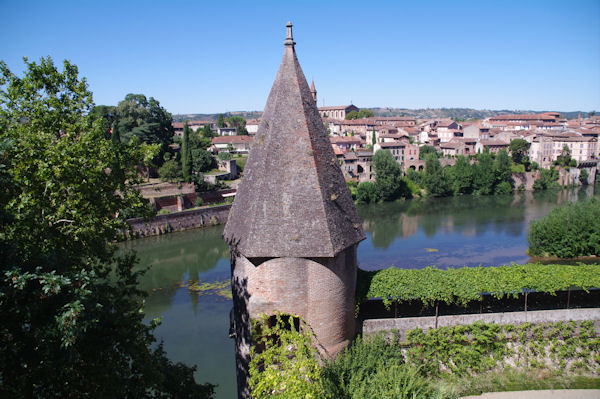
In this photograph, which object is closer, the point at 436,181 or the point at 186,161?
the point at 186,161

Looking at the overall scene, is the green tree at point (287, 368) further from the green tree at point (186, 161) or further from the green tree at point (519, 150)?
the green tree at point (519, 150)

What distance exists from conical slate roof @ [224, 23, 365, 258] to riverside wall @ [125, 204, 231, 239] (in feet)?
95.6

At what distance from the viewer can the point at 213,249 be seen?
3534 cm

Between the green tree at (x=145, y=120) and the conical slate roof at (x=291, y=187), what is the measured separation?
44271mm

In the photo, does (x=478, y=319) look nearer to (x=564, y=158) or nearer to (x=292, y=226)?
(x=292, y=226)

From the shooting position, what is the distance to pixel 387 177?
178 feet

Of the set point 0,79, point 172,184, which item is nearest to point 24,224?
point 0,79

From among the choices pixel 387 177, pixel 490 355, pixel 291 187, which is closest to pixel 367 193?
pixel 387 177

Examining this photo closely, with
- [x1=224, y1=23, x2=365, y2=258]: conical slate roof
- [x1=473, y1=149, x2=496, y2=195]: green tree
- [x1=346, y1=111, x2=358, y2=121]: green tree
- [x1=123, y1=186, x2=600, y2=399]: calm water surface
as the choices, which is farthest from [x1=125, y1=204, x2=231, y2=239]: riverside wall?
[x1=346, y1=111, x2=358, y2=121]: green tree

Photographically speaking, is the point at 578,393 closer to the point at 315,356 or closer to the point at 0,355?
the point at 315,356

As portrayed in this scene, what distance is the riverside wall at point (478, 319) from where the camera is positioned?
43.5 ft

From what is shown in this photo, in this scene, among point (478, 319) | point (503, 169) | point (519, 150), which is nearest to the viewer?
point (478, 319)

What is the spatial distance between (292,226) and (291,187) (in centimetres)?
100

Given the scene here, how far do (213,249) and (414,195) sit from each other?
31455mm
